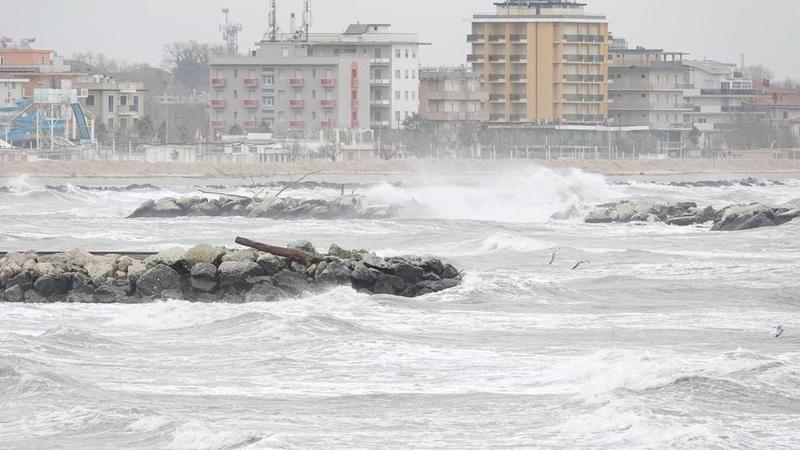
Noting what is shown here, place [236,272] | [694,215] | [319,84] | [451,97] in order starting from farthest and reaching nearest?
[451,97]
[319,84]
[694,215]
[236,272]

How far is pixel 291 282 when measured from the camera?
86.2 feet

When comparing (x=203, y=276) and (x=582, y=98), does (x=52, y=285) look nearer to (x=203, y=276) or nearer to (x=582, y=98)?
(x=203, y=276)

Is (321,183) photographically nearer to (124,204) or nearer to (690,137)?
(124,204)

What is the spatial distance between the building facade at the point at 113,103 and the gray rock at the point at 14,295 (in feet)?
277

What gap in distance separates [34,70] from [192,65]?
2908 inches

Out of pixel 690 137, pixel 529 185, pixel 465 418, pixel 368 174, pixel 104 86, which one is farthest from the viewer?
pixel 690 137

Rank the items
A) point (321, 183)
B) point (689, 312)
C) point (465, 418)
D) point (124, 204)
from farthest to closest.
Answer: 1. point (321, 183)
2. point (124, 204)
3. point (689, 312)
4. point (465, 418)

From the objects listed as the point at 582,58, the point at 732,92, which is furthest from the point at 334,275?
the point at 732,92

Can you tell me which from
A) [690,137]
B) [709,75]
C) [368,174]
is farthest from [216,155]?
[709,75]

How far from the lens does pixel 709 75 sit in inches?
5477

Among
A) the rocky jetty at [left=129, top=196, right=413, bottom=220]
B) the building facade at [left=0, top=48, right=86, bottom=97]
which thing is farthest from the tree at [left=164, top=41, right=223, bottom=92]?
the rocky jetty at [left=129, top=196, right=413, bottom=220]

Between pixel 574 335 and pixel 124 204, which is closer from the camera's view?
pixel 574 335

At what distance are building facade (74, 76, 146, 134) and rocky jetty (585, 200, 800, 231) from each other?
6320 centimetres

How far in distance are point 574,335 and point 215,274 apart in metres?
6.22
